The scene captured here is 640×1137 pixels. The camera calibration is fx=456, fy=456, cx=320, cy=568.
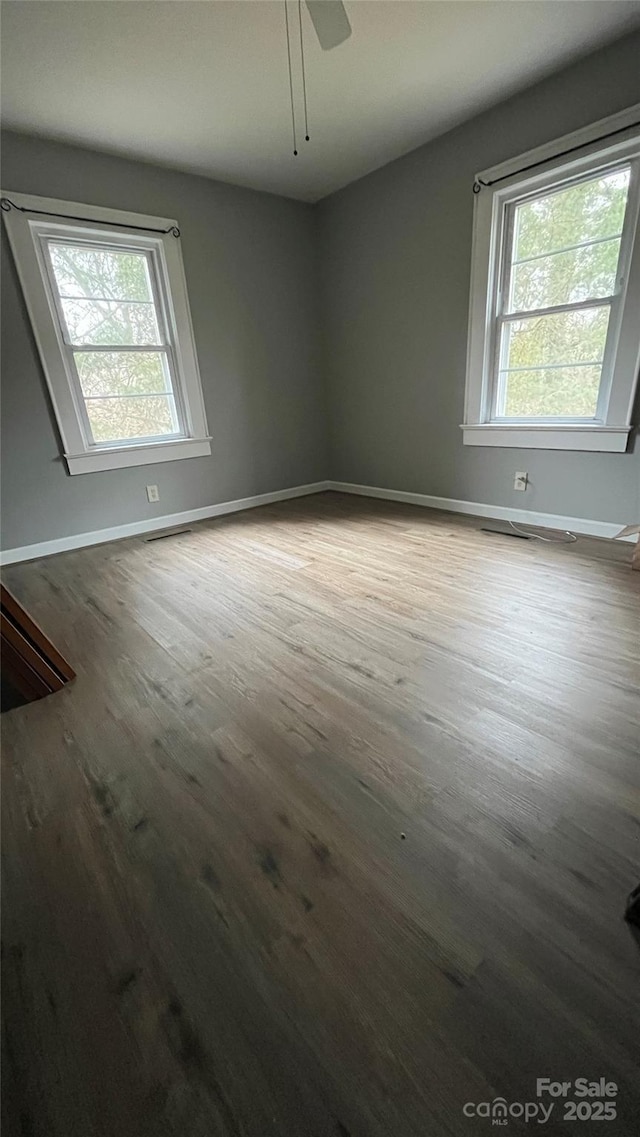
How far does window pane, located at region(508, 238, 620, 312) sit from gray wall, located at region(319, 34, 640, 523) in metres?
0.40

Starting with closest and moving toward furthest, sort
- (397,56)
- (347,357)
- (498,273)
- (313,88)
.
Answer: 1. (397,56)
2. (313,88)
3. (498,273)
4. (347,357)

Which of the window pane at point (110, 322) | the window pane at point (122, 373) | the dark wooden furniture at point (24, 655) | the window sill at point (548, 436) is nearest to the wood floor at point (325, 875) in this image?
the dark wooden furniture at point (24, 655)

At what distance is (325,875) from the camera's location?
1024 millimetres

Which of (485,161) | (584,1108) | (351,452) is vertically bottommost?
(584,1108)

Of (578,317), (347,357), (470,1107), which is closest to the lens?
(470,1107)

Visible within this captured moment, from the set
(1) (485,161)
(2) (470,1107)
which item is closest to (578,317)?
(1) (485,161)

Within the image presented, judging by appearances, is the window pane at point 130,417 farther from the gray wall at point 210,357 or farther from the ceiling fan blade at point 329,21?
the ceiling fan blade at point 329,21

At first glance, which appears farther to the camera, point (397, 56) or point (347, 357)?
point (347, 357)

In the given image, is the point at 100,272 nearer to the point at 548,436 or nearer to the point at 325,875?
the point at 548,436

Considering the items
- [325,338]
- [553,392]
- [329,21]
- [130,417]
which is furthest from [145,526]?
[553,392]

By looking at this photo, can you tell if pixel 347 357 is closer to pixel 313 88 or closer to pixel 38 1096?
pixel 313 88

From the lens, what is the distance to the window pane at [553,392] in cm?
288

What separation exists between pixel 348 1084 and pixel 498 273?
3.88 m

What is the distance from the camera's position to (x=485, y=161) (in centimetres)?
295
